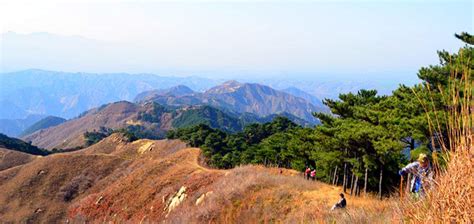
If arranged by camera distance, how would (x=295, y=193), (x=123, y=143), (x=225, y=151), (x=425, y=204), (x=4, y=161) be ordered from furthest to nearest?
1. (x=123, y=143)
2. (x=4, y=161)
3. (x=225, y=151)
4. (x=295, y=193)
5. (x=425, y=204)

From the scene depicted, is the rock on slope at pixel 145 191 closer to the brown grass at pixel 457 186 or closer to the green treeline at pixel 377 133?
the green treeline at pixel 377 133

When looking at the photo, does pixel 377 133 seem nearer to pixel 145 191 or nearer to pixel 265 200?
pixel 265 200

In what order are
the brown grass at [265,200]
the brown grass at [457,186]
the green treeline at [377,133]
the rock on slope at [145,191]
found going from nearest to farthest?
the brown grass at [457,186]
the brown grass at [265,200]
the green treeline at [377,133]
the rock on slope at [145,191]

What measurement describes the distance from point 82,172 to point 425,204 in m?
57.8

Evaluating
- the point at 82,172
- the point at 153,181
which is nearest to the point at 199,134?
the point at 82,172

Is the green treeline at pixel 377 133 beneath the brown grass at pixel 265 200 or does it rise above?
above

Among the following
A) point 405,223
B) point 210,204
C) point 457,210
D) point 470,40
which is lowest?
point 210,204

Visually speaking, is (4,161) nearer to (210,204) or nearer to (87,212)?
(87,212)

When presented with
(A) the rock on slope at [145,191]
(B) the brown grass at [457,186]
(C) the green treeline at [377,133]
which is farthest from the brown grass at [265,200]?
(B) the brown grass at [457,186]

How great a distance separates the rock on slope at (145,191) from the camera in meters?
Answer: 20.5

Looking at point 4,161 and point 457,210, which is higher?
point 457,210

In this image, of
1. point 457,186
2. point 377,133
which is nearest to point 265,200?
point 377,133

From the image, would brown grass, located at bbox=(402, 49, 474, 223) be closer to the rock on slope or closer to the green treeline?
the green treeline

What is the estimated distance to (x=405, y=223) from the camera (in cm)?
374
